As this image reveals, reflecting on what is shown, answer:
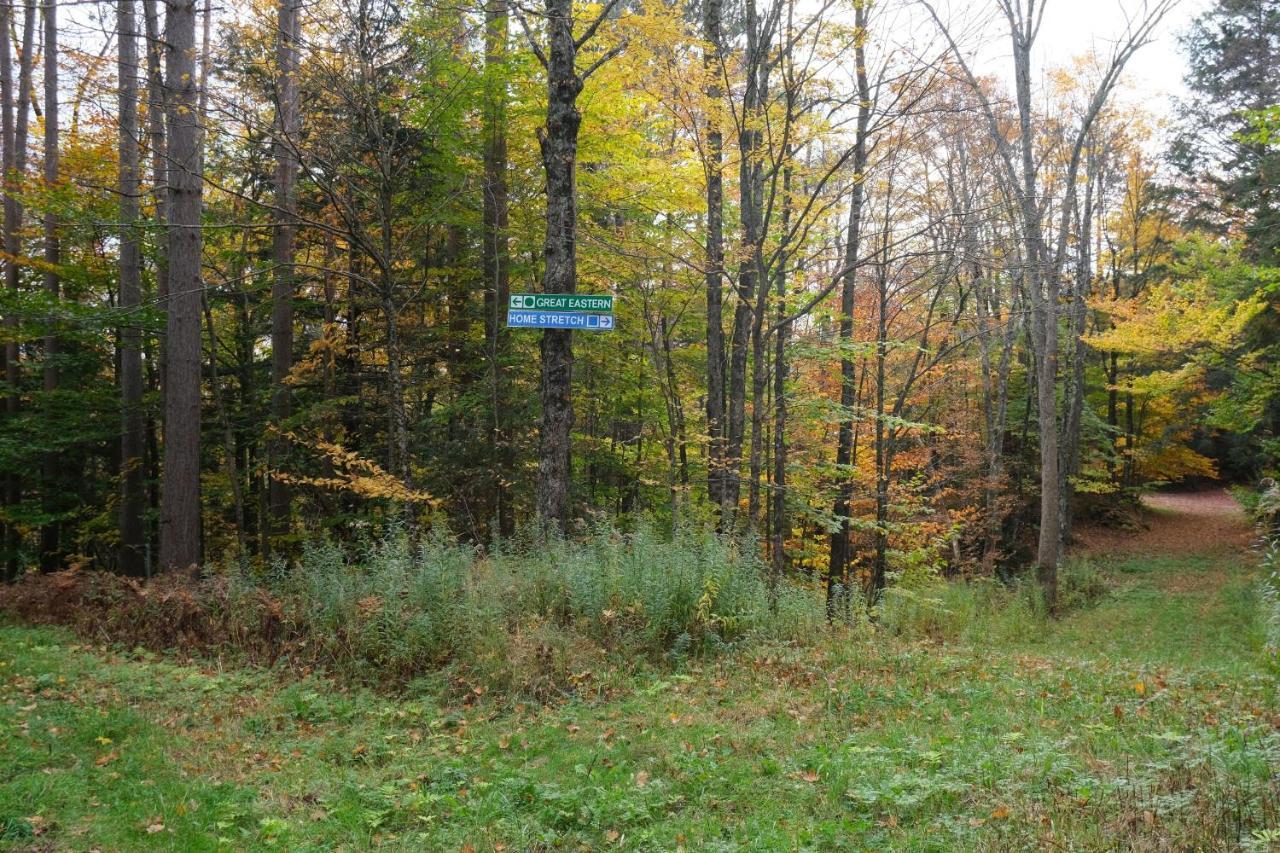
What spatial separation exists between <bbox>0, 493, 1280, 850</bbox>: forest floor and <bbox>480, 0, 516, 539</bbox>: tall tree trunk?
5629 millimetres

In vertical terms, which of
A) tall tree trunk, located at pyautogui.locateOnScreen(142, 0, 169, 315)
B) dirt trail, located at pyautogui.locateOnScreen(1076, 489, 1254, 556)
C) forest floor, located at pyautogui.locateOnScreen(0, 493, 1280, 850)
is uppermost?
tall tree trunk, located at pyautogui.locateOnScreen(142, 0, 169, 315)

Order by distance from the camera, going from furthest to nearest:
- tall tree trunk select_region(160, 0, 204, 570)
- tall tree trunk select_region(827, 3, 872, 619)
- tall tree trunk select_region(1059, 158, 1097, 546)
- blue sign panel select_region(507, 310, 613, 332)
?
1. tall tree trunk select_region(1059, 158, 1097, 546)
2. tall tree trunk select_region(827, 3, 872, 619)
3. tall tree trunk select_region(160, 0, 204, 570)
4. blue sign panel select_region(507, 310, 613, 332)

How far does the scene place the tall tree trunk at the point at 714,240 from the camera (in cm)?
1005

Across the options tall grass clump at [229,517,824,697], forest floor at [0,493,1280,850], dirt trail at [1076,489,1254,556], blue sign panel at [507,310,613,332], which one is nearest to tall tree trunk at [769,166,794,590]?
tall grass clump at [229,517,824,697]

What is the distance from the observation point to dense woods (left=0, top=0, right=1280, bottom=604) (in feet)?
31.5

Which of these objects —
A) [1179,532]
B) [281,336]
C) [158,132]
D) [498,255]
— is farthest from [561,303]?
[1179,532]

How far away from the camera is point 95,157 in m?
16.0

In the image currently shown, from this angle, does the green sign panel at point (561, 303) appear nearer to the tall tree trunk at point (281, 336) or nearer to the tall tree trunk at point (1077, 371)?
the tall tree trunk at point (281, 336)

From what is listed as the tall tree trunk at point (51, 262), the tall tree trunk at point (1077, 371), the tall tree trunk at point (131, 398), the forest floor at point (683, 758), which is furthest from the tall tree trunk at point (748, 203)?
the tall tree trunk at point (51, 262)

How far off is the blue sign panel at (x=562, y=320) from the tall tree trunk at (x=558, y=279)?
54 cm

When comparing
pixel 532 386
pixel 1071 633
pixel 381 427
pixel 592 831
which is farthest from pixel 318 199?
pixel 1071 633

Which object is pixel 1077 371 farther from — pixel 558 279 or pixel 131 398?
pixel 131 398

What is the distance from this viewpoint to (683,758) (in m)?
4.72

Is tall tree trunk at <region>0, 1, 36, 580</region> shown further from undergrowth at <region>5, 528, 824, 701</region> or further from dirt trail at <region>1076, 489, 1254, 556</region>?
dirt trail at <region>1076, 489, 1254, 556</region>
